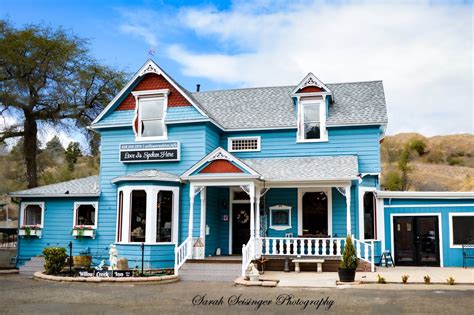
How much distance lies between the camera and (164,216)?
19266mm

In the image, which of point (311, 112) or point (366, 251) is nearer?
point (366, 251)

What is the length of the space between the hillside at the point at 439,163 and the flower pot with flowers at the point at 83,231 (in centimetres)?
3545

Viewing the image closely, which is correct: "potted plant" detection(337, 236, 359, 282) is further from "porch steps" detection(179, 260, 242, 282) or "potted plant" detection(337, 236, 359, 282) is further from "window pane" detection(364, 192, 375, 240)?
"window pane" detection(364, 192, 375, 240)

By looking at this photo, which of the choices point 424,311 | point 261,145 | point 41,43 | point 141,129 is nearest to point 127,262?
point 141,129

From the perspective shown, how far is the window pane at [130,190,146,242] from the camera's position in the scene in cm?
1894

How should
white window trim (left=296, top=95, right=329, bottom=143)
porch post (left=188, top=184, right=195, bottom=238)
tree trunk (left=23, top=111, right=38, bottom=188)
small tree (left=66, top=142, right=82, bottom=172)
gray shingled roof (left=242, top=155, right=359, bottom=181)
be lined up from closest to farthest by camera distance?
porch post (left=188, top=184, right=195, bottom=238) → gray shingled roof (left=242, top=155, right=359, bottom=181) → white window trim (left=296, top=95, right=329, bottom=143) → tree trunk (left=23, top=111, right=38, bottom=188) → small tree (left=66, top=142, right=82, bottom=172)

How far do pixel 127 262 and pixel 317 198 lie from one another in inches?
297

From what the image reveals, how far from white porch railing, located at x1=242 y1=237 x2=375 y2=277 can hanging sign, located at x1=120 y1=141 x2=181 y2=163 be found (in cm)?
473

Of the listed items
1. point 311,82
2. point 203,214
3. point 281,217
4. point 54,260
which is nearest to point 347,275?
point 281,217

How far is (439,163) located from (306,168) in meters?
68.4

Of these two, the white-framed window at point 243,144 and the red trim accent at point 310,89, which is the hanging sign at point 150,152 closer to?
the white-framed window at point 243,144

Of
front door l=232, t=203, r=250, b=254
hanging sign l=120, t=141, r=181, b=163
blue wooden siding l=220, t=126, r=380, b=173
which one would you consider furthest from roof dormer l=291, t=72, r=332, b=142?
hanging sign l=120, t=141, r=181, b=163

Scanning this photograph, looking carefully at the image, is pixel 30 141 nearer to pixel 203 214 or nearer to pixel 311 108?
pixel 203 214

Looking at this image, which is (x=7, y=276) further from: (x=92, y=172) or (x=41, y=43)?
(x=92, y=172)
